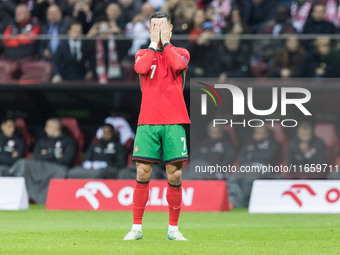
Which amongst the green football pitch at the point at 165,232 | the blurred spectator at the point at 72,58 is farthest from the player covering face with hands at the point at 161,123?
the blurred spectator at the point at 72,58

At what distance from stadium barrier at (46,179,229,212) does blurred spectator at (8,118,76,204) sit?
1.34m

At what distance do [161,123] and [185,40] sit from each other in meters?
8.49

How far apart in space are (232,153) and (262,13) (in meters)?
3.87

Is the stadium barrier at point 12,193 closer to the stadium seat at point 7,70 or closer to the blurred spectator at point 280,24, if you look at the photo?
the stadium seat at point 7,70

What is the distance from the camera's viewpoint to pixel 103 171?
16578 mm

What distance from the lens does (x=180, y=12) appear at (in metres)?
17.7

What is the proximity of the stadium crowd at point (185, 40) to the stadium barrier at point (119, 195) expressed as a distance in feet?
9.02

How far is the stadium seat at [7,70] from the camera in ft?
56.0

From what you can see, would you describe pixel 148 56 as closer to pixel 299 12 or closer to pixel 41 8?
pixel 299 12

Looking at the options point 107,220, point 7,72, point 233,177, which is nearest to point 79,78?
point 7,72

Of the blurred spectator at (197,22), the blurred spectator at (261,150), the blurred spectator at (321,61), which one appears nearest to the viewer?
the blurred spectator at (321,61)

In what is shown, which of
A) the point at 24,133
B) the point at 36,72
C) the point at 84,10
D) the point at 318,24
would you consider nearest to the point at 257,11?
the point at 318,24

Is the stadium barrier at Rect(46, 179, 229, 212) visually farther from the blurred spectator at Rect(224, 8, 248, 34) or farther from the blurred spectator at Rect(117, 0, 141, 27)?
the blurred spectator at Rect(117, 0, 141, 27)

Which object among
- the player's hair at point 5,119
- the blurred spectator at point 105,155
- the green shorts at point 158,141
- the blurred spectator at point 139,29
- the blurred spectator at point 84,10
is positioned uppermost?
the blurred spectator at point 84,10
